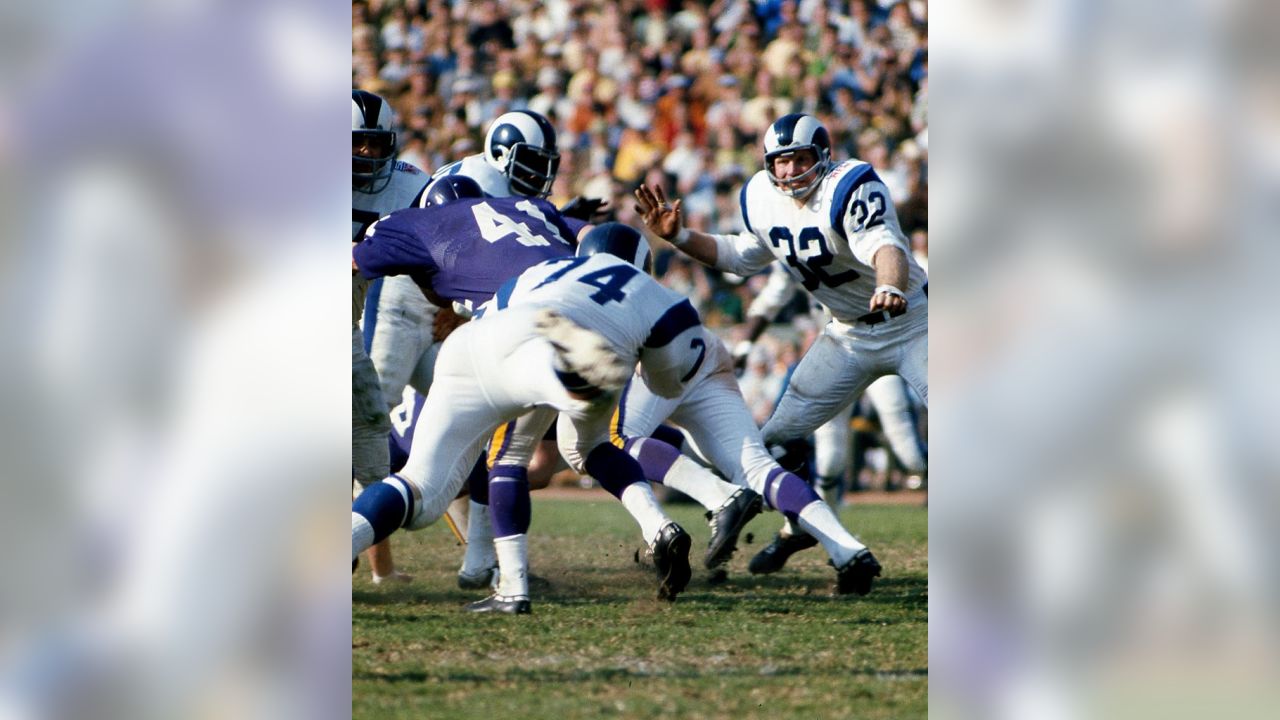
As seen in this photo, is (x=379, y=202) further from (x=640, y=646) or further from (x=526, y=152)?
(x=640, y=646)

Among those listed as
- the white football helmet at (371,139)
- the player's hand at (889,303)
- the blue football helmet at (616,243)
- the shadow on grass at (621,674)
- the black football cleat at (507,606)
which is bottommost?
the shadow on grass at (621,674)

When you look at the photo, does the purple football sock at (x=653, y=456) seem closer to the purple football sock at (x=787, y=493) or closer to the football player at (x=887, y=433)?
the purple football sock at (x=787, y=493)

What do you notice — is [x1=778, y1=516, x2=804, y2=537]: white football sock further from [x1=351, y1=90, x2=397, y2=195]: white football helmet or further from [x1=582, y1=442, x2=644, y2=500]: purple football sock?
[x1=351, y1=90, x2=397, y2=195]: white football helmet

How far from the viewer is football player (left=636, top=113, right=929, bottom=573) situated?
606 cm

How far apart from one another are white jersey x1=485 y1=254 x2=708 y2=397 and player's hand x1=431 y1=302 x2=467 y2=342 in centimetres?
203

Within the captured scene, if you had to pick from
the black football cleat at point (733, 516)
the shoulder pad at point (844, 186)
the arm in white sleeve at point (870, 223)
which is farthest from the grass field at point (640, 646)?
the shoulder pad at point (844, 186)

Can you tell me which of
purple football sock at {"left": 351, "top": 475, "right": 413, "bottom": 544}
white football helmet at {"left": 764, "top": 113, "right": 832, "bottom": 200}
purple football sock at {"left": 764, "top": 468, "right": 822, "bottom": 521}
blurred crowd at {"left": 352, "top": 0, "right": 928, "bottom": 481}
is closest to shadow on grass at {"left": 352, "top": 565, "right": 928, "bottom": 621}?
purple football sock at {"left": 764, "top": 468, "right": 822, "bottom": 521}

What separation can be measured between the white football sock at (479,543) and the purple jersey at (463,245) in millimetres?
1152

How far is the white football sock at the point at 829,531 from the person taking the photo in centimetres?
542

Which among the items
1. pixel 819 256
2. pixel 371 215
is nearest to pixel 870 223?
pixel 819 256

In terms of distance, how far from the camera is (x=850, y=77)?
1253cm

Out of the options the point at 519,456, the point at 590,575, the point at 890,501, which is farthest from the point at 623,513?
the point at 519,456
